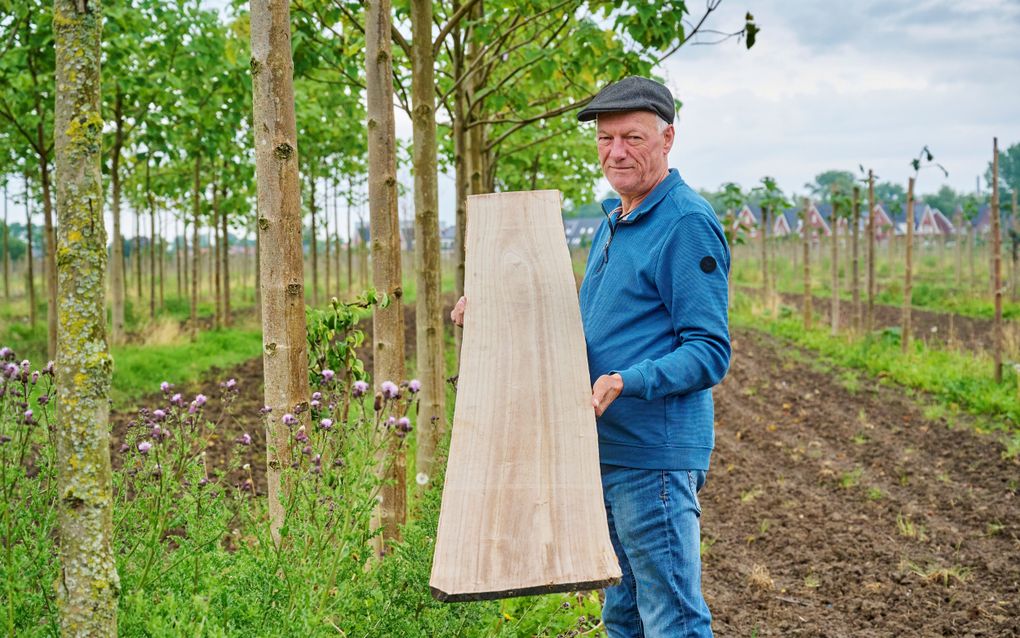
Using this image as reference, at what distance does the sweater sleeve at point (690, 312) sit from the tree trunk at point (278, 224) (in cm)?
135

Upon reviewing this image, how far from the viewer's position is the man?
2283mm

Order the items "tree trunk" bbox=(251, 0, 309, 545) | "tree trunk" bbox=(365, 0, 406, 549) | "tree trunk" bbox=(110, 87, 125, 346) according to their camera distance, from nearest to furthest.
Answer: "tree trunk" bbox=(251, 0, 309, 545) → "tree trunk" bbox=(365, 0, 406, 549) → "tree trunk" bbox=(110, 87, 125, 346)

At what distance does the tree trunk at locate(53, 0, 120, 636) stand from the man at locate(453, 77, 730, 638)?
992mm

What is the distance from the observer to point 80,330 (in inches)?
77.3

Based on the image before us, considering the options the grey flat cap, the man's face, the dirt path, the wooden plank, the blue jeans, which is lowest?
the dirt path

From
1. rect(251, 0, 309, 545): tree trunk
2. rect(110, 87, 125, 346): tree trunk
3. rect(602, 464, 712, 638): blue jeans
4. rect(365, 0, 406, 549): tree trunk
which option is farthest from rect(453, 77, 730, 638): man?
rect(110, 87, 125, 346): tree trunk

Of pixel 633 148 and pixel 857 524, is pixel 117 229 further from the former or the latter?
pixel 633 148

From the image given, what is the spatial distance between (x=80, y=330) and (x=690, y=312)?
4.97ft

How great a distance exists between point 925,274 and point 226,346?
99.3 feet

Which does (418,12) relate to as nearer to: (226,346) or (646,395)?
(646,395)

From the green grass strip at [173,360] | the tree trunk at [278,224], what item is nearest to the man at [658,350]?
the tree trunk at [278,224]

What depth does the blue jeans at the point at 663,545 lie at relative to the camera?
7.71ft

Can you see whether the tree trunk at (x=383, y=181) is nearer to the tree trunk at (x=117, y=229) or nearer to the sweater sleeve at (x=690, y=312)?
the sweater sleeve at (x=690, y=312)

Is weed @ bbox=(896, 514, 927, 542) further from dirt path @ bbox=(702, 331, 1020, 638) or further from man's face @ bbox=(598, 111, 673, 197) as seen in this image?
man's face @ bbox=(598, 111, 673, 197)
